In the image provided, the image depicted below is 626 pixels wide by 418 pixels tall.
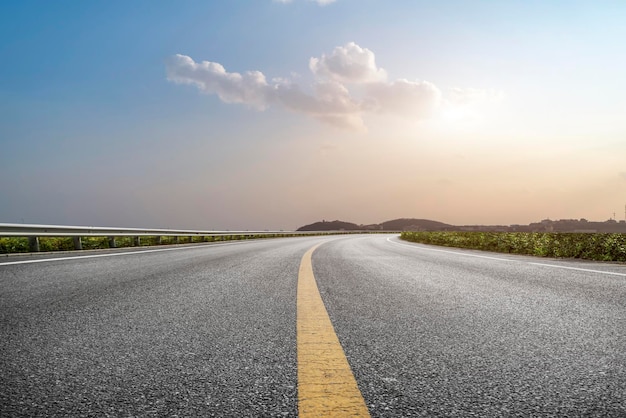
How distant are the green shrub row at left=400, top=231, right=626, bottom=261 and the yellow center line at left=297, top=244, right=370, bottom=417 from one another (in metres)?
11.9

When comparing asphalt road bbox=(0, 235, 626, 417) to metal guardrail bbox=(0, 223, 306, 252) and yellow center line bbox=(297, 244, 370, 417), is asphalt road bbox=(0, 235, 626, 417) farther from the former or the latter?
metal guardrail bbox=(0, 223, 306, 252)

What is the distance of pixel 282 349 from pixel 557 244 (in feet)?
46.4

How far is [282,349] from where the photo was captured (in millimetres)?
2484

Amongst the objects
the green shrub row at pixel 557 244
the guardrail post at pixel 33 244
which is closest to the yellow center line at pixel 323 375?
the guardrail post at pixel 33 244

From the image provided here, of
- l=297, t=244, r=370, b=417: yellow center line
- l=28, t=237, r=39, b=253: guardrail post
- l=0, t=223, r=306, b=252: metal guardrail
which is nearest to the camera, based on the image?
l=297, t=244, r=370, b=417: yellow center line

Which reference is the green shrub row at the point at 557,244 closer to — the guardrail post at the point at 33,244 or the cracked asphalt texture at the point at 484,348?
the cracked asphalt texture at the point at 484,348

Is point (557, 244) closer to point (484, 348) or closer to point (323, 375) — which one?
point (484, 348)

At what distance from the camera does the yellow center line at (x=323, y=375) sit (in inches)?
65.1

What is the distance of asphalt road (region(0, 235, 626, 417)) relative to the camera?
1.74 metres

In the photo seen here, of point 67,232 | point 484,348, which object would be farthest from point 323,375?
point 67,232

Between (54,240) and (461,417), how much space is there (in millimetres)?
14561

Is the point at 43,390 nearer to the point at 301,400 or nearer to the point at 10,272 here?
the point at 301,400

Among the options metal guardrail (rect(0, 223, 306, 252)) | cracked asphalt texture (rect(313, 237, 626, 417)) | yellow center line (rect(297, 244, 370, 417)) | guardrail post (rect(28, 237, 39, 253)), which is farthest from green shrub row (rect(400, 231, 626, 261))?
guardrail post (rect(28, 237, 39, 253))

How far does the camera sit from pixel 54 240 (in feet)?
44.1
